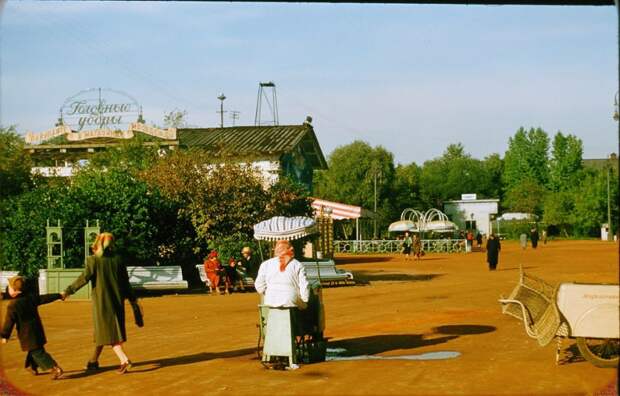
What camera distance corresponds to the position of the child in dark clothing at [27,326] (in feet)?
34.2

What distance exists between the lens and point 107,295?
33.9 feet

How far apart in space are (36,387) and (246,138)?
4149 cm

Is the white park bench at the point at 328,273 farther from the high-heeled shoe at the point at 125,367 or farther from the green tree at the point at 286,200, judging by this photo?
the high-heeled shoe at the point at 125,367

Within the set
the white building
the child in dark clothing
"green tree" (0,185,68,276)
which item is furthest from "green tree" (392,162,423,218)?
the child in dark clothing

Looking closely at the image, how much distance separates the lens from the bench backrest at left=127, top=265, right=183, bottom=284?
25.8 metres

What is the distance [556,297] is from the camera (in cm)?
1035

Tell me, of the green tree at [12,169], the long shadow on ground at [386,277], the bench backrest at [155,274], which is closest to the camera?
the bench backrest at [155,274]

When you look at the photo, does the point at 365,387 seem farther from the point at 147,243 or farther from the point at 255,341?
the point at 147,243

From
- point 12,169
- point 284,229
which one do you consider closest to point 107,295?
point 284,229

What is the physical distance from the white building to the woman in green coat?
89686 mm

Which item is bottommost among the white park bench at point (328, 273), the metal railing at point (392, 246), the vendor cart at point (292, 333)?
the vendor cart at point (292, 333)

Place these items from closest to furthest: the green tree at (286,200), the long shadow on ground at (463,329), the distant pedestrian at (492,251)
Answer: the long shadow on ground at (463,329), the green tree at (286,200), the distant pedestrian at (492,251)

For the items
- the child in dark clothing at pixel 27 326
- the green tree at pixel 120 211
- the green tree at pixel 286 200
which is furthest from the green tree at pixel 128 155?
the child in dark clothing at pixel 27 326

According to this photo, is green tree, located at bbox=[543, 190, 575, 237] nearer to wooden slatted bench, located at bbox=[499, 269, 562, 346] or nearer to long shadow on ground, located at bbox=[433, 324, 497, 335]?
long shadow on ground, located at bbox=[433, 324, 497, 335]
